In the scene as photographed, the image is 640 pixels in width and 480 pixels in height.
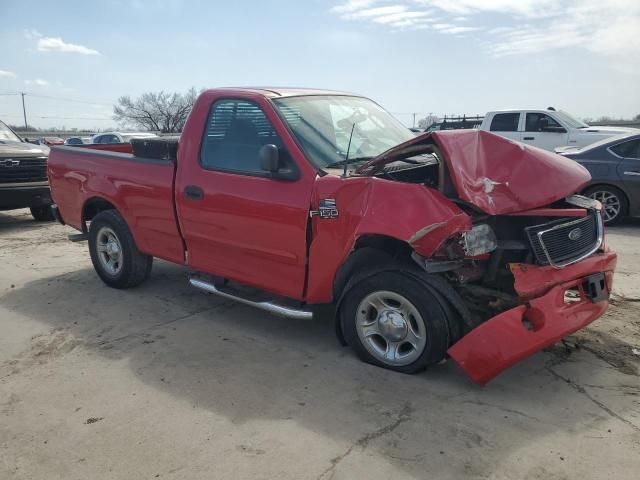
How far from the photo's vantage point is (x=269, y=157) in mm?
3898

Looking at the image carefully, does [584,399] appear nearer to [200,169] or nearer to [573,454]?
[573,454]

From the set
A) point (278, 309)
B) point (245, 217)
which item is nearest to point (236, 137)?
point (245, 217)

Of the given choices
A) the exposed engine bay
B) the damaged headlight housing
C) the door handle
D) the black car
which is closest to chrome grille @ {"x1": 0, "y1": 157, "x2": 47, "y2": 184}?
the door handle

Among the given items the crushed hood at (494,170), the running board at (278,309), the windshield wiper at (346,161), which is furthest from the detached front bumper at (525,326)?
the windshield wiper at (346,161)

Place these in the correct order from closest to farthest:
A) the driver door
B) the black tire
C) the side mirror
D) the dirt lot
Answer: the dirt lot
the side mirror
the black tire
the driver door

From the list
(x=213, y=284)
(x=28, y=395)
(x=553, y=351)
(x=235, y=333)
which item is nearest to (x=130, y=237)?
(x=213, y=284)

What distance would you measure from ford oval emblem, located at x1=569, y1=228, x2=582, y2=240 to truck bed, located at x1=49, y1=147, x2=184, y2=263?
3.19m

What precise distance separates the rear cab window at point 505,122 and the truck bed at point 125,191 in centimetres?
1142

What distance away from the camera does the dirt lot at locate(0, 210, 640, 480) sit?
2.82 metres

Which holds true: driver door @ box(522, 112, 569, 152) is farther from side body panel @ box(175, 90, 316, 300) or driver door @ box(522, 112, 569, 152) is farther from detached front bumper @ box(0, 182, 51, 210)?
side body panel @ box(175, 90, 316, 300)

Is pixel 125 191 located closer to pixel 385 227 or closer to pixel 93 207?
pixel 93 207

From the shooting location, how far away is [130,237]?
5.50m

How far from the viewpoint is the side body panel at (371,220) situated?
331cm

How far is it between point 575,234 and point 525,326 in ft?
2.63
